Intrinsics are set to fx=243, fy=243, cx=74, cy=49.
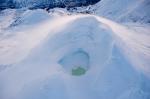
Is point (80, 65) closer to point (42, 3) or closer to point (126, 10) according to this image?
point (126, 10)

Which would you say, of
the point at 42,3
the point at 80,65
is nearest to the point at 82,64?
the point at 80,65

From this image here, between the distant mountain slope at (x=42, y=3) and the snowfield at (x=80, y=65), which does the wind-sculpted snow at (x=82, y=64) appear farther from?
the distant mountain slope at (x=42, y=3)

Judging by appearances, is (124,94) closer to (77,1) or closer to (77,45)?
(77,45)

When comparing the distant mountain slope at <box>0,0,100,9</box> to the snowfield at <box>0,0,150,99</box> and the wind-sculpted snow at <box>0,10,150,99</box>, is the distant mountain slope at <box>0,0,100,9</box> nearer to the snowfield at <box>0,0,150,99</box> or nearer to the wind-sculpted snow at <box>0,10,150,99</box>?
the snowfield at <box>0,0,150,99</box>

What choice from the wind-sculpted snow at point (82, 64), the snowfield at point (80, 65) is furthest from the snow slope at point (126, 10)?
the wind-sculpted snow at point (82, 64)

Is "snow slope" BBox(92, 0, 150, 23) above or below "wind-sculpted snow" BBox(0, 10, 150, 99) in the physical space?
above

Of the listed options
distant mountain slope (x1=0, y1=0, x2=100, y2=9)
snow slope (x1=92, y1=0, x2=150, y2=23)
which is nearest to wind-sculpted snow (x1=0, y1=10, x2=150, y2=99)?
snow slope (x1=92, y1=0, x2=150, y2=23)

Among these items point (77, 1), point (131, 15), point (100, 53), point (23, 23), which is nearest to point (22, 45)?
point (23, 23)

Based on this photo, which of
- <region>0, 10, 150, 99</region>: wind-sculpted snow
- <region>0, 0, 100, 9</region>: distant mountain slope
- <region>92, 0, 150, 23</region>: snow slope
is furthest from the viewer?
<region>0, 0, 100, 9</region>: distant mountain slope
